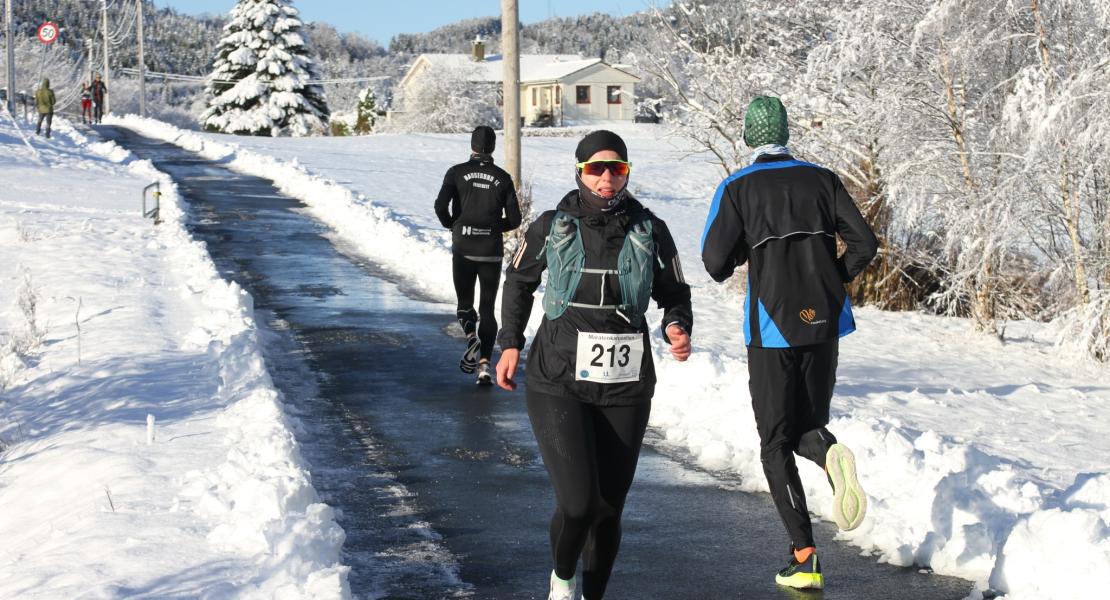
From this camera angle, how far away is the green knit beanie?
5383 millimetres

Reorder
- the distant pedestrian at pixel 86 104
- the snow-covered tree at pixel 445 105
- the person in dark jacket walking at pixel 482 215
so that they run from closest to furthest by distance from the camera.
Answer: the person in dark jacket walking at pixel 482 215 < the distant pedestrian at pixel 86 104 < the snow-covered tree at pixel 445 105

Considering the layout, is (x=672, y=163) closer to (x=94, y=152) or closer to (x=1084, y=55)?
(x=94, y=152)

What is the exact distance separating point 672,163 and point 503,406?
135 ft

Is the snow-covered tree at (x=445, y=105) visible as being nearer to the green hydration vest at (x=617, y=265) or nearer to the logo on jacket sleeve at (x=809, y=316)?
the logo on jacket sleeve at (x=809, y=316)

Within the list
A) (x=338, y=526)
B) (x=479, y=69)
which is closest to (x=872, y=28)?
(x=338, y=526)

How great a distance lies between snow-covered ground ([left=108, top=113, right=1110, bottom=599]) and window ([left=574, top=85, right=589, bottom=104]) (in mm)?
71141

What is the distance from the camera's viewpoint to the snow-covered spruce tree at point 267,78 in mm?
68688

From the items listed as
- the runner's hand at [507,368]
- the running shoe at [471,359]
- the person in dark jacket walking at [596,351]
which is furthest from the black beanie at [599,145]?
the running shoe at [471,359]

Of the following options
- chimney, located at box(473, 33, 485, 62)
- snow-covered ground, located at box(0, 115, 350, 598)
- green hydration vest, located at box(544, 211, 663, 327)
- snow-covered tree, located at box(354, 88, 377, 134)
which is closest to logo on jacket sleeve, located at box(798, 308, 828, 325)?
green hydration vest, located at box(544, 211, 663, 327)

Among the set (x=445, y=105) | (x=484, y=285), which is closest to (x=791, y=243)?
(x=484, y=285)

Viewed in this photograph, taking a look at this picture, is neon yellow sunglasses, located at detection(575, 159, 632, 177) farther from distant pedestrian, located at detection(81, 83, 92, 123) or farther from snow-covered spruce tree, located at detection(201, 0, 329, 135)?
snow-covered spruce tree, located at detection(201, 0, 329, 135)

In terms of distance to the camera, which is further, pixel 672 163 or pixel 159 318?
pixel 672 163

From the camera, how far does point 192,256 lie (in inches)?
661

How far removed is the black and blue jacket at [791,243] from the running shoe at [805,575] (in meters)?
0.92
